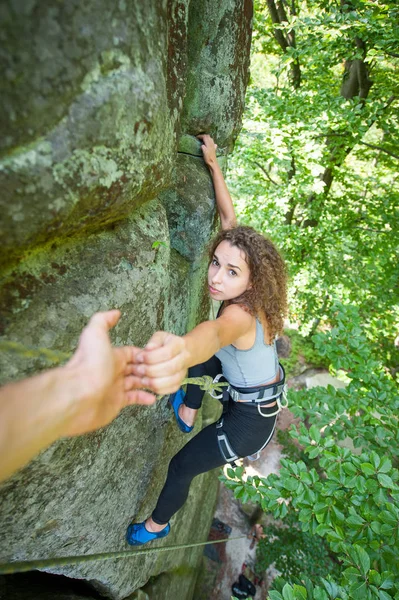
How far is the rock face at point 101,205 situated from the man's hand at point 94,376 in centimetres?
66

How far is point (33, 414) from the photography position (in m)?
0.99

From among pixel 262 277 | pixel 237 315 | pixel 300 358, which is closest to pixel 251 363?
pixel 237 315

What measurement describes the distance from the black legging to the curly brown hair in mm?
855

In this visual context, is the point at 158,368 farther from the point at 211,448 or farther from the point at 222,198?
the point at 222,198

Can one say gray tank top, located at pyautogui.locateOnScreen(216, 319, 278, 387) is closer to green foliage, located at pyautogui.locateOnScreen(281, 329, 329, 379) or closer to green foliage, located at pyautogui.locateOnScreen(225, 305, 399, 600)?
green foliage, located at pyautogui.locateOnScreen(225, 305, 399, 600)

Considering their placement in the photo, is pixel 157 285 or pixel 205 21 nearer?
pixel 157 285

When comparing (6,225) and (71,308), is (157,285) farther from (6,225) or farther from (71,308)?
(6,225)

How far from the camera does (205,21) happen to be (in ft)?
10.2

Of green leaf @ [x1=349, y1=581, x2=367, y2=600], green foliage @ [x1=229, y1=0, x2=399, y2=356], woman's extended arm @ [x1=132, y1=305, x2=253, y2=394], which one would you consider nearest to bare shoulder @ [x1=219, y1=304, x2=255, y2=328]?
woman's extended arm @ [x1=132, y1=305, x2=253, y2=394]

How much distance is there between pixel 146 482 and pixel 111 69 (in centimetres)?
321

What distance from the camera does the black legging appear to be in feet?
10.3

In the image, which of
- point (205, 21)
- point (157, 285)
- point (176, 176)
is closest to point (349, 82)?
point (205, 21)

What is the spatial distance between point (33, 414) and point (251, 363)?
6.55 feet

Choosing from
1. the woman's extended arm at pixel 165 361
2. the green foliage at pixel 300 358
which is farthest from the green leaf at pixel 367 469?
the green foliage at pixel 300 358
